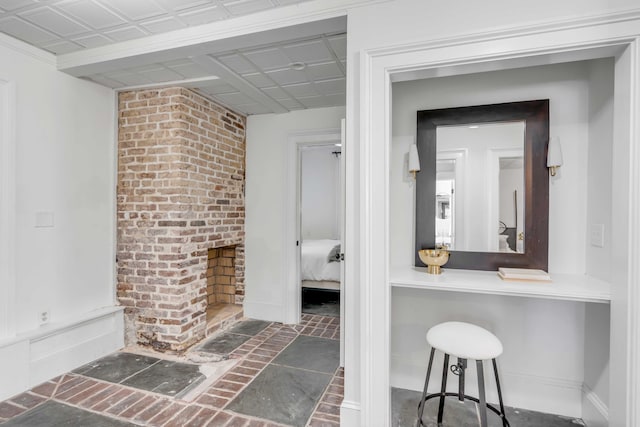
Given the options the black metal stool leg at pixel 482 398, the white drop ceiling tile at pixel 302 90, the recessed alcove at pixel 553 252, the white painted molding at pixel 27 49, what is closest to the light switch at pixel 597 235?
the recessed alcove at pixel 553 252

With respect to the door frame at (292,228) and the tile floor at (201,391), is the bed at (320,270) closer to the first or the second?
the door frame at (292,228)

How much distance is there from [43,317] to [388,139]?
2906mm

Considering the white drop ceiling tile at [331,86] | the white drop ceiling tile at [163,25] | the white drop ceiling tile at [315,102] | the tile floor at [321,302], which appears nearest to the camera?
the white drop ceiling tile at [163,25]

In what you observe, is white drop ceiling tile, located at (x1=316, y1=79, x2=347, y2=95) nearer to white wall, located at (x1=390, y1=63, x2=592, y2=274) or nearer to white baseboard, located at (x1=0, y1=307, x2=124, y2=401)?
white wall, located at (x1=390, y1=63, x2=592, y2=274)

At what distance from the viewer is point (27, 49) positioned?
243 centimetres

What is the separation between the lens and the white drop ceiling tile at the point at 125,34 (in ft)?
7.30

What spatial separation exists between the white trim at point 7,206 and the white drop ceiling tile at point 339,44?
2311 millimetres

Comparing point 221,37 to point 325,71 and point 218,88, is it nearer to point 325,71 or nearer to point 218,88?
point 325,71

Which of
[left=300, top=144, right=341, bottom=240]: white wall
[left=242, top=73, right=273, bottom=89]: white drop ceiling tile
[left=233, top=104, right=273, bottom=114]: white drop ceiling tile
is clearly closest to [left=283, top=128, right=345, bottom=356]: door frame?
[left=233, top=104, right=273, bottom=114]: white drop ceiling tile

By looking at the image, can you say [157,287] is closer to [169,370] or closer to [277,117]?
[169,370]

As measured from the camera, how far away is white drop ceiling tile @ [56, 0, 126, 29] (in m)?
1.95

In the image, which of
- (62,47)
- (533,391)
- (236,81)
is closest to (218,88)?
(236,81)

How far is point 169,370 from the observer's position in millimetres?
2674

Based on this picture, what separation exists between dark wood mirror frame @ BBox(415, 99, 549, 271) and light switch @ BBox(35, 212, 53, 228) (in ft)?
9.28
